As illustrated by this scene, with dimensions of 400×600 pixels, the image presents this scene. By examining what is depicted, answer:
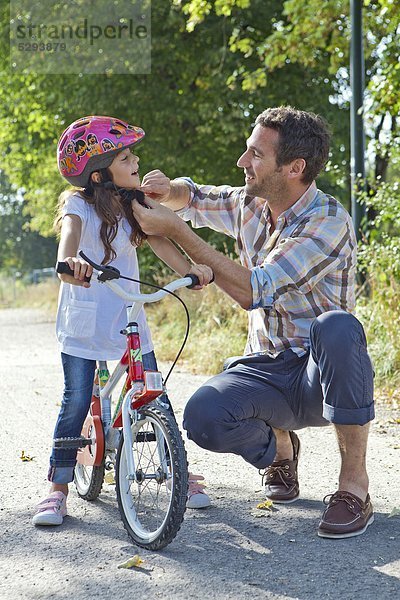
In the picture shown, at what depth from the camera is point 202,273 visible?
11.9 ft

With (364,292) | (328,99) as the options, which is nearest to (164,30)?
(328,99)

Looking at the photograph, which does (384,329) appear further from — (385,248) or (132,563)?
(132,563)

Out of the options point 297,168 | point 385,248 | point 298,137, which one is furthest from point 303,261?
point 385,248

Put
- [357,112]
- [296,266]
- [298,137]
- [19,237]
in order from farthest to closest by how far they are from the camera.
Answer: [19,237], [357,112], [298,137], [296,266]

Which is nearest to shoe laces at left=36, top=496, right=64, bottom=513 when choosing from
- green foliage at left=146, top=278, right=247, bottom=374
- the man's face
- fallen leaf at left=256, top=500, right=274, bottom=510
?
fallen leaf at left=256, top=500, right=274, bottom=510

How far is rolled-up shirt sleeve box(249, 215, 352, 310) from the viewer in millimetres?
4055

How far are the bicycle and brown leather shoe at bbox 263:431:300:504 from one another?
0.81m

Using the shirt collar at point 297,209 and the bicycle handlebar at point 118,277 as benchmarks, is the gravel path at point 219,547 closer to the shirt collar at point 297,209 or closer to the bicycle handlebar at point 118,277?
the bicycle handlebar at point 118,277

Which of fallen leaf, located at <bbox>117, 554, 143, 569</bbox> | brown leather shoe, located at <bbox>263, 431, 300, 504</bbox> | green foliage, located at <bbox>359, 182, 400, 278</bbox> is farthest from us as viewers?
green foliage, located at <bbox>359, 182, 400, 278</bbox>

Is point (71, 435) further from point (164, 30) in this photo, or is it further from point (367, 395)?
point (164, 30)

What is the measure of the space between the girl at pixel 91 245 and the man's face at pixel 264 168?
0.51 metres

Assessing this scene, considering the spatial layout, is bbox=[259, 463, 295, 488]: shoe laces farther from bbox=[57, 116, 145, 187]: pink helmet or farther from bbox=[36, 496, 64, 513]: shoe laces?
bbox=[57, 116, 145, 187]: pink helmet

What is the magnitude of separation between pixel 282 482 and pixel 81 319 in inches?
48.6

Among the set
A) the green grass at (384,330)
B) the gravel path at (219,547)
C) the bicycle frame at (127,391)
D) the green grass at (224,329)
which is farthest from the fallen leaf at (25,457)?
the green grass at (384,330)
